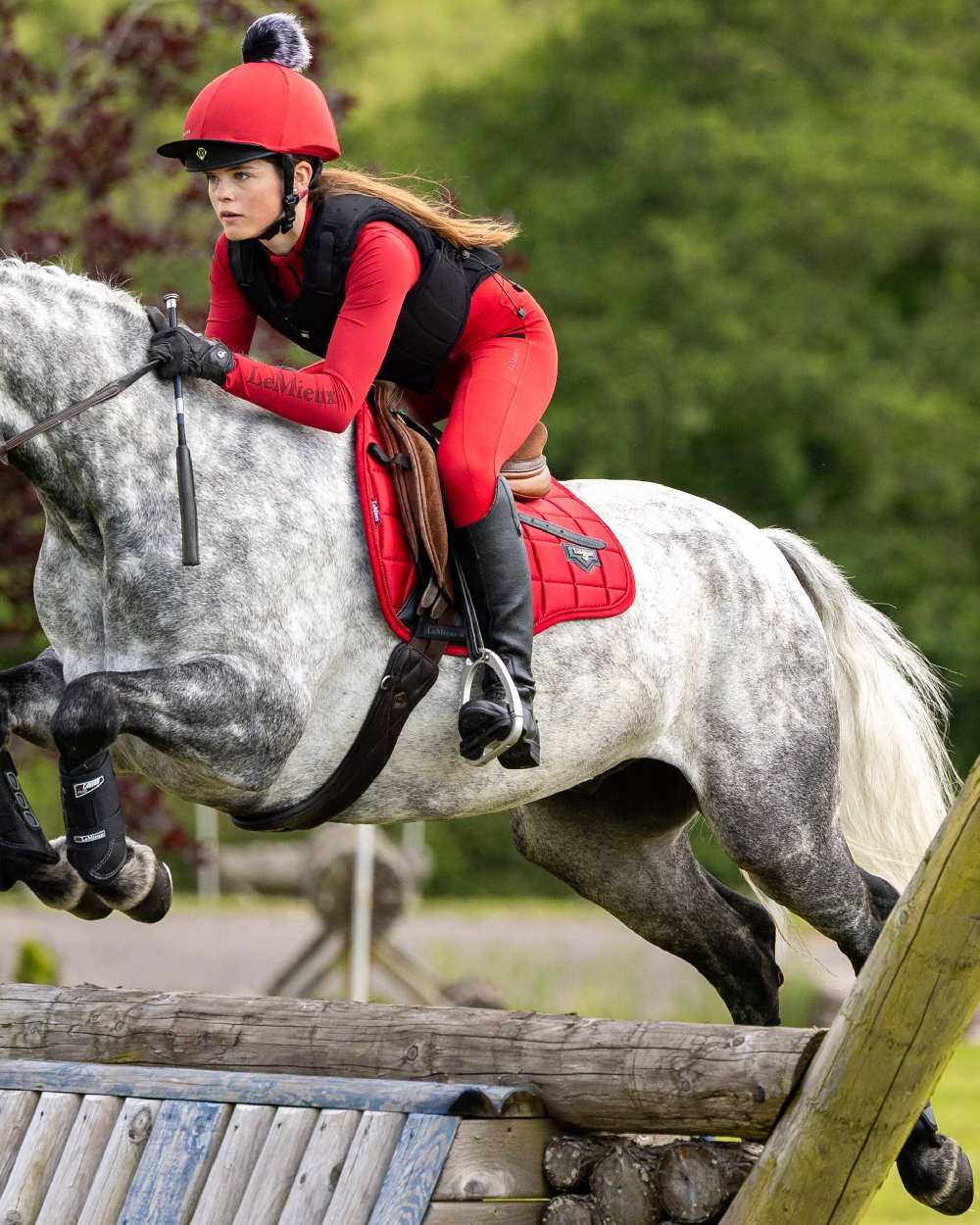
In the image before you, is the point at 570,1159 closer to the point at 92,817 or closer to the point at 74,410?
the point at 92,817

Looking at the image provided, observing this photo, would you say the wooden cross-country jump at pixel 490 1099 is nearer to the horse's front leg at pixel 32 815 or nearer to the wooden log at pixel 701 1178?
the wooden log at pixel 701 1178

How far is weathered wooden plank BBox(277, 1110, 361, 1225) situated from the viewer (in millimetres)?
3477

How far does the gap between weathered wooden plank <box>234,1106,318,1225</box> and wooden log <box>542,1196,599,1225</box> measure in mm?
542

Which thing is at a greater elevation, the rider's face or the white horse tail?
the rider's face

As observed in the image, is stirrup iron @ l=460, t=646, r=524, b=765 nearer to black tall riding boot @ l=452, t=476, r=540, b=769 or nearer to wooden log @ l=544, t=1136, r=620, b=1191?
black tall riding boot @ l=452, t=476, r=540, b=769

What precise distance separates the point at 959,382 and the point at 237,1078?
812 inches

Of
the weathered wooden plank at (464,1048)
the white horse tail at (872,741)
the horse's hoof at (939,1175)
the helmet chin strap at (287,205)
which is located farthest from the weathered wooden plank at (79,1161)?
the white horse tail at (872,741)

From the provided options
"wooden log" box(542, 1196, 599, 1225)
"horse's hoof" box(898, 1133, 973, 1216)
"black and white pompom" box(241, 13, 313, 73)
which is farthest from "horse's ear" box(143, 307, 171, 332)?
"horse's hoof" box(898, 1133, 973, 1216)

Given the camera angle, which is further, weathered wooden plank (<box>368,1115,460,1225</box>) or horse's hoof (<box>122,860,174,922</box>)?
horse's hoof (<box>122,860,174,922</box>)

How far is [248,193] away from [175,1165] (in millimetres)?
2073

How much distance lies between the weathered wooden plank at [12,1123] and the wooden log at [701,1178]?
1.42 metres

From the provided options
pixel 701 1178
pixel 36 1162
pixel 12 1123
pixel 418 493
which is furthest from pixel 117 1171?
pixel 418 493

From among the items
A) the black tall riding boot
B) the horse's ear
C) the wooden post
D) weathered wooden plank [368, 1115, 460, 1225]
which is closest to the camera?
the wooden post

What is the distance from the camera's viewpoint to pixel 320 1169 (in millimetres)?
3496
